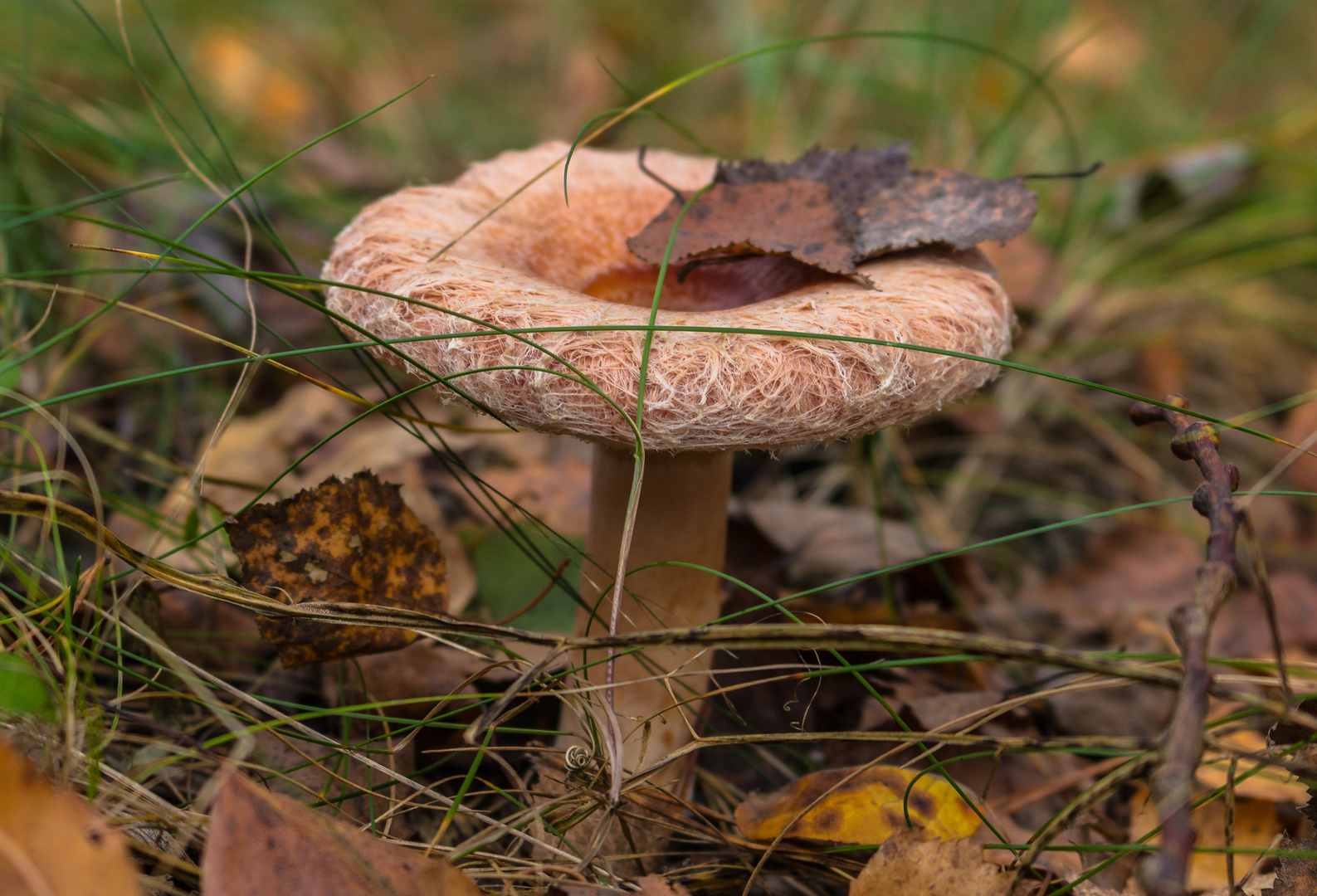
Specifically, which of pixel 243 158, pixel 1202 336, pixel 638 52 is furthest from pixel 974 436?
pixel 638 52

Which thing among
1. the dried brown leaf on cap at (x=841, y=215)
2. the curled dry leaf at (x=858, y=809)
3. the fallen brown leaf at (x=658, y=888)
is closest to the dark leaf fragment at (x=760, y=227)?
the dried brown leaf on cap at (x=841, y=215)

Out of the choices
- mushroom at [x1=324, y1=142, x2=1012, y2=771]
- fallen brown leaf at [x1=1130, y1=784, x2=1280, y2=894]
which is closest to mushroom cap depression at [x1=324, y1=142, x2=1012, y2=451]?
mushroom at [x1=324, y1=142, x2=1012, y2=771]

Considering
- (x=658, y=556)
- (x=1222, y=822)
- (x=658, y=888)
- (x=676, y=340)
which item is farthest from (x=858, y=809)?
(x=1222, y=822)

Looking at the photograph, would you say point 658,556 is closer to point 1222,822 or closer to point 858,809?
point 858,809

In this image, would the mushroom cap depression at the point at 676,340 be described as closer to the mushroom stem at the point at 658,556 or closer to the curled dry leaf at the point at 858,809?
the mushroom stem at the point at 658,556

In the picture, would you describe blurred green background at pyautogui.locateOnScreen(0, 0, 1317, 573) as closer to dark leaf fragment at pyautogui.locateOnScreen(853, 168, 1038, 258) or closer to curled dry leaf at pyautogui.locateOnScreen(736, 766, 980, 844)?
dark leaf fragment at pyautogui.locateOnScreen(853, 168, 1038, 258)

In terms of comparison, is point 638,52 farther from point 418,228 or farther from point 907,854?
point 907,854
